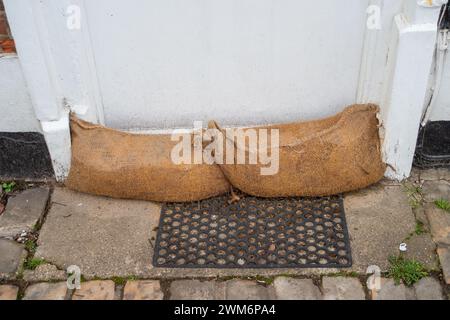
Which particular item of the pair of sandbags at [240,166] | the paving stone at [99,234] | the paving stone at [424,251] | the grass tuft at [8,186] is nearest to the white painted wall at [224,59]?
the pair of sandbags at [240,166]

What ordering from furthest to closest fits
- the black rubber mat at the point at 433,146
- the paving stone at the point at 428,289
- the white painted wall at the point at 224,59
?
1. the black rubber mat at the point at 433,146
2. the white painted wall at the point at 224,59
3. the paving stone at the point at 428,289

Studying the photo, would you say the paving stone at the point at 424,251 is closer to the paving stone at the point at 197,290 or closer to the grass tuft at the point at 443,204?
the grass tuft at the point at 443,204

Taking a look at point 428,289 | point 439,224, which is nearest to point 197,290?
point 428,289

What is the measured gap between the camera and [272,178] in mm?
3367

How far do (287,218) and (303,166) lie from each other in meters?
0.35

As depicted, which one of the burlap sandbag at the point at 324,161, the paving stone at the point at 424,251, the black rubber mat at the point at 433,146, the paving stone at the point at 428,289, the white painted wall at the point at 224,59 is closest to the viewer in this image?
the paving stone at the point at 428,289

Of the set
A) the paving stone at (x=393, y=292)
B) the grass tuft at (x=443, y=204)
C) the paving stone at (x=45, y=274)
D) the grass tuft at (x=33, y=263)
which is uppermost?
the grass tuft at (x=443, y=204)

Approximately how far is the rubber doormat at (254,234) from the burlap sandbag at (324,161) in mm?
117

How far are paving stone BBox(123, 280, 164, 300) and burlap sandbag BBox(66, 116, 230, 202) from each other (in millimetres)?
660

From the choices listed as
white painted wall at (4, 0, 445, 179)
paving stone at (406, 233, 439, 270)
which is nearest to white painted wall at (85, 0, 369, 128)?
white painted wall at (4, 0, 445, 179)

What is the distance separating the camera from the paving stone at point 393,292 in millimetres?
2891

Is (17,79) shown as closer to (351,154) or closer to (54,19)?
(54,19)

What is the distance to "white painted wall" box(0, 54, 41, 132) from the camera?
10.7 ft
